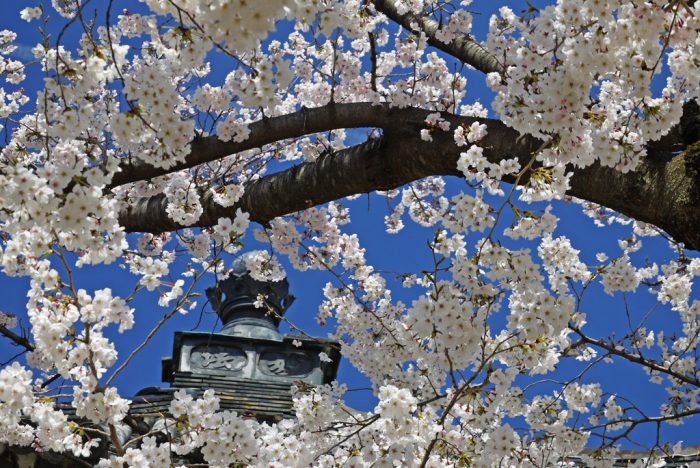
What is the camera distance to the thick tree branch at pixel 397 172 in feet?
12.1

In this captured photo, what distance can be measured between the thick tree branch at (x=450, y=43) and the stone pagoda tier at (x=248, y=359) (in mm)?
2954

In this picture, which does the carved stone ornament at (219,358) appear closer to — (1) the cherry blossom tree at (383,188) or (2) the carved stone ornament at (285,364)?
(2) the carved stone ornament at (285,364)

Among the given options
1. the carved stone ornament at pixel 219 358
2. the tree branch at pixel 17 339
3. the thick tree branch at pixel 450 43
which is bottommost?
the tree branch at pixel 17 339

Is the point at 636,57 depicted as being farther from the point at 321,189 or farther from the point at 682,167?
the point at 321,189

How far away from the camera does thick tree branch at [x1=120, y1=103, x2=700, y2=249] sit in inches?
145

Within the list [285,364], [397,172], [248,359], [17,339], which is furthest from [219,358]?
[397,172]

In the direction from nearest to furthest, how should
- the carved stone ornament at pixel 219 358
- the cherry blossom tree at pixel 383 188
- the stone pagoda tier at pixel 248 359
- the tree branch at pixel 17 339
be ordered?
1. the cherry blossom tree at pixel 383 188
2. the tree branch at pixel 17 339
3. the stone pagoda tier at pixel 248 359
4. the carved stone ornament at pixel 219 358

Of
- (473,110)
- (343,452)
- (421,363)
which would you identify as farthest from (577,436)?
(473,110)

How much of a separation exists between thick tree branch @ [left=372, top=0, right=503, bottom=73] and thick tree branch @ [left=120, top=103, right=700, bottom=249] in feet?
4.79

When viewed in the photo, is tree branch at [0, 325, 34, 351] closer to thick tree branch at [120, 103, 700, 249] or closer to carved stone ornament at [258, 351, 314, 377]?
thick tree branch at [120, 103, 700, 249]

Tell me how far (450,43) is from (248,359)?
4756mm

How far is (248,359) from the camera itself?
914 centimetres

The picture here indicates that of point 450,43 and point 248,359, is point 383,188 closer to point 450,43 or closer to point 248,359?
point 450,43

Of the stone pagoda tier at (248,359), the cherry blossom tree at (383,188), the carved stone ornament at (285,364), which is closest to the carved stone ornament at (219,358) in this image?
the stone pagoda tier at (248,359)
